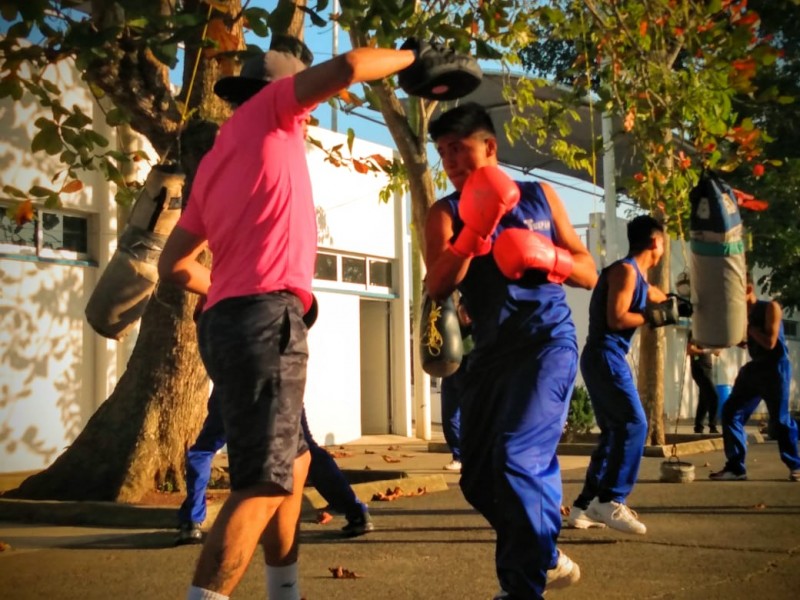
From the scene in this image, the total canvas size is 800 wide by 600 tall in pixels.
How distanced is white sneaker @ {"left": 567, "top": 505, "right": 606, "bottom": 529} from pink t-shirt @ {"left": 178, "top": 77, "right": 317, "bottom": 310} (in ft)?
13.0

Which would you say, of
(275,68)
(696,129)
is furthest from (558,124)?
(275,68)

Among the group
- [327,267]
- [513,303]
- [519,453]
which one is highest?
[327,267]

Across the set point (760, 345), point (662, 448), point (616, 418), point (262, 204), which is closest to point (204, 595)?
point (262, 204)

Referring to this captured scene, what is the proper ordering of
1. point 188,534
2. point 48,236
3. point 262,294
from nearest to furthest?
1. point 262,294
2. point 188,534
3. point 48,236

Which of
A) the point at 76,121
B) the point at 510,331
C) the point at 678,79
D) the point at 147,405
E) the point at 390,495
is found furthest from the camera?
the point at 678,79

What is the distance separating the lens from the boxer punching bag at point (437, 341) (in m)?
6.57

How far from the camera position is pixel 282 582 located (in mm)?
3914

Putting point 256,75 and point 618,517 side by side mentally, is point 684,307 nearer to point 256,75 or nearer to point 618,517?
point 618,517

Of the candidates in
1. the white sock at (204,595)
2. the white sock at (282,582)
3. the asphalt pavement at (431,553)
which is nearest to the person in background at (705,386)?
the asphalt pavement at (431,553)

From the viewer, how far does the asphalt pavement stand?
521cm

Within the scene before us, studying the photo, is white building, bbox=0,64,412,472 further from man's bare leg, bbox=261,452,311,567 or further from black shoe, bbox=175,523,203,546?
man's bare leg, bbox=261,452,311,567

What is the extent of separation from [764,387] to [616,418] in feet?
11.9

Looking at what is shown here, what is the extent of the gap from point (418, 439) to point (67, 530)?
1027cm

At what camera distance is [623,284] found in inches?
273
